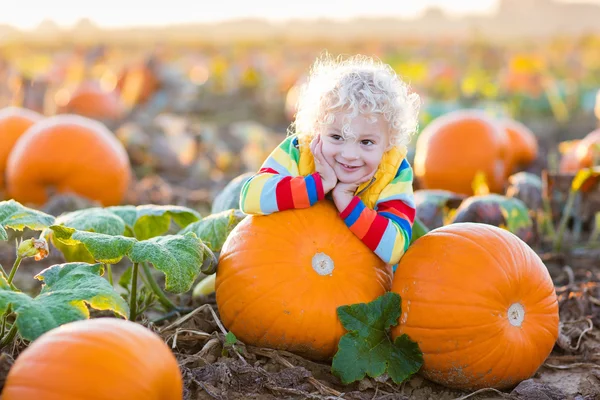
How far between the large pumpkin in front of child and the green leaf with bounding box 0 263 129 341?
2.04ft

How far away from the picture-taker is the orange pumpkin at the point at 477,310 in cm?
291

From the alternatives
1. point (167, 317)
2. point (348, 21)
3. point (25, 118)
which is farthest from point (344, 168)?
point (348, 21)

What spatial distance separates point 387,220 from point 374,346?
52 centimetres

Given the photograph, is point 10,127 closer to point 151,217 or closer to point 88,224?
point 151,217

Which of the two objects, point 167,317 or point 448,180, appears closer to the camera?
point 167,317

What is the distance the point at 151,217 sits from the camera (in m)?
3.63

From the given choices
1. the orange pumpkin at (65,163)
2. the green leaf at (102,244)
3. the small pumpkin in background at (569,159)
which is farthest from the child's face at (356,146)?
the small pumpkin in background at (569,159)

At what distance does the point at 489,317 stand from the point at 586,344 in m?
0.90

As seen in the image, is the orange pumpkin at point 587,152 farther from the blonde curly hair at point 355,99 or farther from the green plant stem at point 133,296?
the green plant stem at point 133,296

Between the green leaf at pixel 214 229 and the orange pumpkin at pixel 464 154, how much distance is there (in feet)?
9.93

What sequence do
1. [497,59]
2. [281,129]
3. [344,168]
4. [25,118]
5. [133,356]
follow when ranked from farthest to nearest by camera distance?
[497,59], [281,129], [25,118], [344,168], [133,356]

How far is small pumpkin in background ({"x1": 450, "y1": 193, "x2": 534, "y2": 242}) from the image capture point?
173 inches

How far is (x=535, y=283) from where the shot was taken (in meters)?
3.01

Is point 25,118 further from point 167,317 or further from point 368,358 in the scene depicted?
point 368,358
